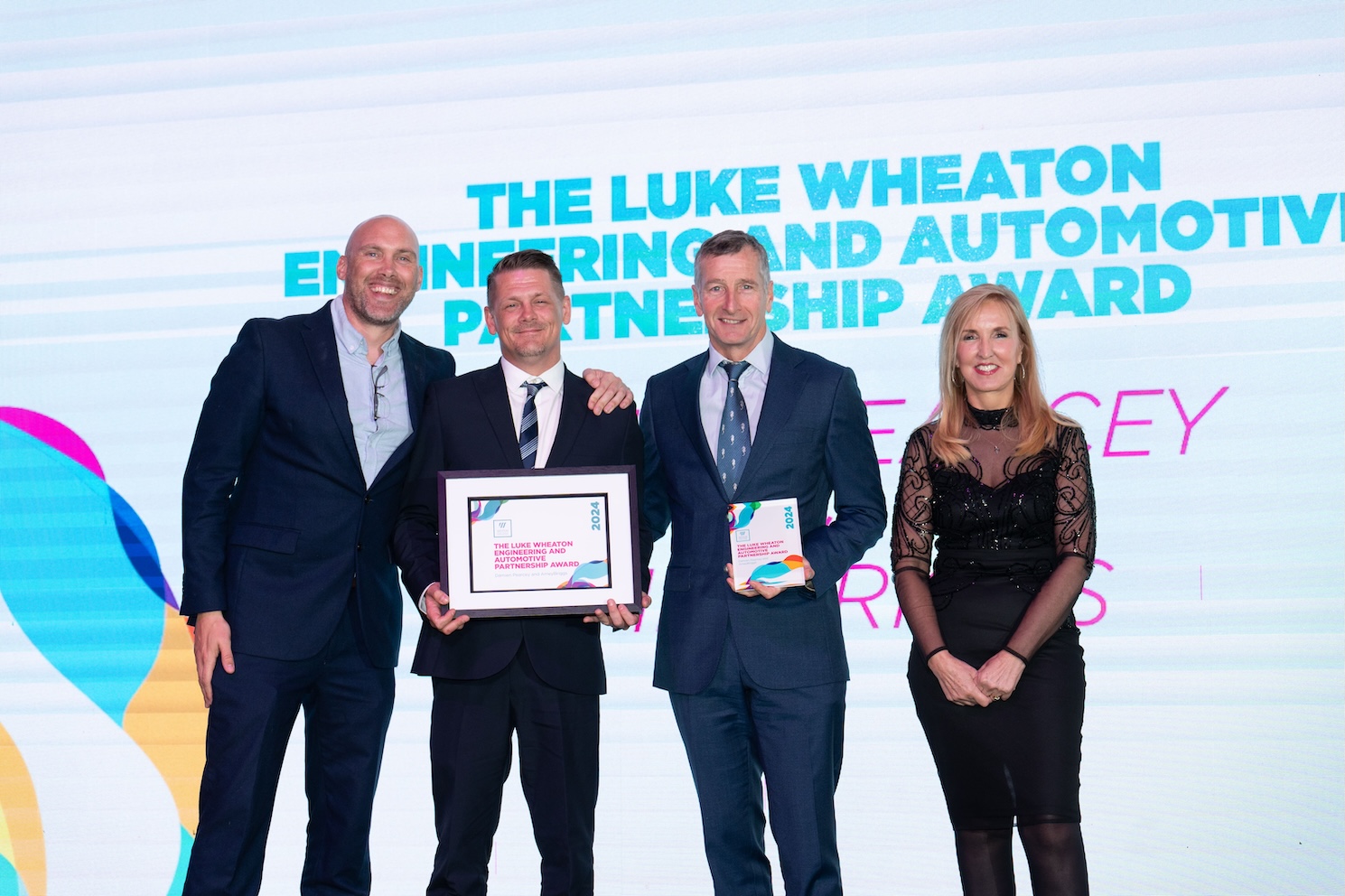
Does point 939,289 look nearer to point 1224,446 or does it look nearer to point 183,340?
point 1224,446

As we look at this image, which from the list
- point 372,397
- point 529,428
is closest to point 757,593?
point 529,428

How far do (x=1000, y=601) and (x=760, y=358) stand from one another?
2.57ft

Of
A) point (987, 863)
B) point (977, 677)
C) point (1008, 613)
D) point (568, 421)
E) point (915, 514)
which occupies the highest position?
point (568, 421)

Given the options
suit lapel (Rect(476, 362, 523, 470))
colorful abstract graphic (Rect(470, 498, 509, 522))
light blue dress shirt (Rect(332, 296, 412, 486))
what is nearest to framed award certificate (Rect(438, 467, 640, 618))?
colorful abstract graphic (Rect(470, 498, 509, 522))

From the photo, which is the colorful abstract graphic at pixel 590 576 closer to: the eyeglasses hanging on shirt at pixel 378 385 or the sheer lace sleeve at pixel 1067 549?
the eyeglasses hanging on shirt at pixel 378 385

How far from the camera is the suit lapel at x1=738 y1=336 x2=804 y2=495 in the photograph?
263 cm

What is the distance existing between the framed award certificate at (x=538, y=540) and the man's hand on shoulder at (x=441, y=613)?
0.07ft

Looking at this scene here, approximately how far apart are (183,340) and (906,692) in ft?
8.86

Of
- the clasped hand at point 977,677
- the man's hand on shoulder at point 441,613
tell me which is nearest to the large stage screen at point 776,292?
the clasped hand at point 977,677

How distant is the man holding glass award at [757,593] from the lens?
2580 mm

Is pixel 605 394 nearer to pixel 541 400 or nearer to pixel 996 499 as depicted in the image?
pixel 541 400

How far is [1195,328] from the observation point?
3410mm

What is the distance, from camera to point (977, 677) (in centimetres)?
246

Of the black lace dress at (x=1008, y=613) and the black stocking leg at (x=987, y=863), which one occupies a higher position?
the black lace dress at (x=1008, y=613)
